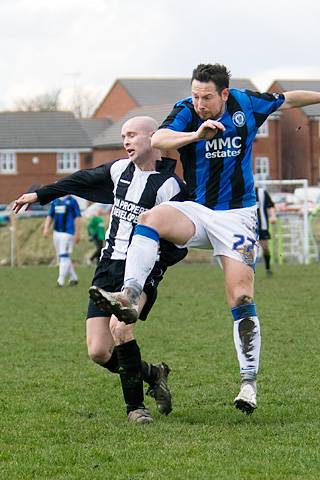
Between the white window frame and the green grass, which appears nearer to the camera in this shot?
the green grass

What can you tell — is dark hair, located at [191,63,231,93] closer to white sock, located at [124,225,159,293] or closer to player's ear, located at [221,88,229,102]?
player's ear, located at [221,88,229,102]

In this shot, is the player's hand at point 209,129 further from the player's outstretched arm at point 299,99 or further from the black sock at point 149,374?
the black sock at point 149,374

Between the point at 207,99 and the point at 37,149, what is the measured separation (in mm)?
71115

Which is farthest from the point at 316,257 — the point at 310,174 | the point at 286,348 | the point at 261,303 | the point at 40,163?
the point at 40,163

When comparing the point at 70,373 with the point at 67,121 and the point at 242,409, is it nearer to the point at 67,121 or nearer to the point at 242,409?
the point at 242,409

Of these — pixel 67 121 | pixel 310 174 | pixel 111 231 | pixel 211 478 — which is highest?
pixel 67 121

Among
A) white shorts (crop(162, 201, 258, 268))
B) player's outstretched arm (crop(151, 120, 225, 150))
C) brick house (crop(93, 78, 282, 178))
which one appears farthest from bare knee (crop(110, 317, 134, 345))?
brick house (crop(93, 78, 282, 178))

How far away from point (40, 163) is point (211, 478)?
237 ft

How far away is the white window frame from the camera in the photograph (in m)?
75.7

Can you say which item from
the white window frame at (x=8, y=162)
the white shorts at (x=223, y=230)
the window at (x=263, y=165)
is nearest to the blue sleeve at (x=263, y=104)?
the white shorts at (x=223, y=230)

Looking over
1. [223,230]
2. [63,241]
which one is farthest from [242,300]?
[63,241]

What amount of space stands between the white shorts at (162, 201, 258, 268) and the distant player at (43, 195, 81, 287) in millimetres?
14511

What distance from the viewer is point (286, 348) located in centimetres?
1114

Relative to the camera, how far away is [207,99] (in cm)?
671
